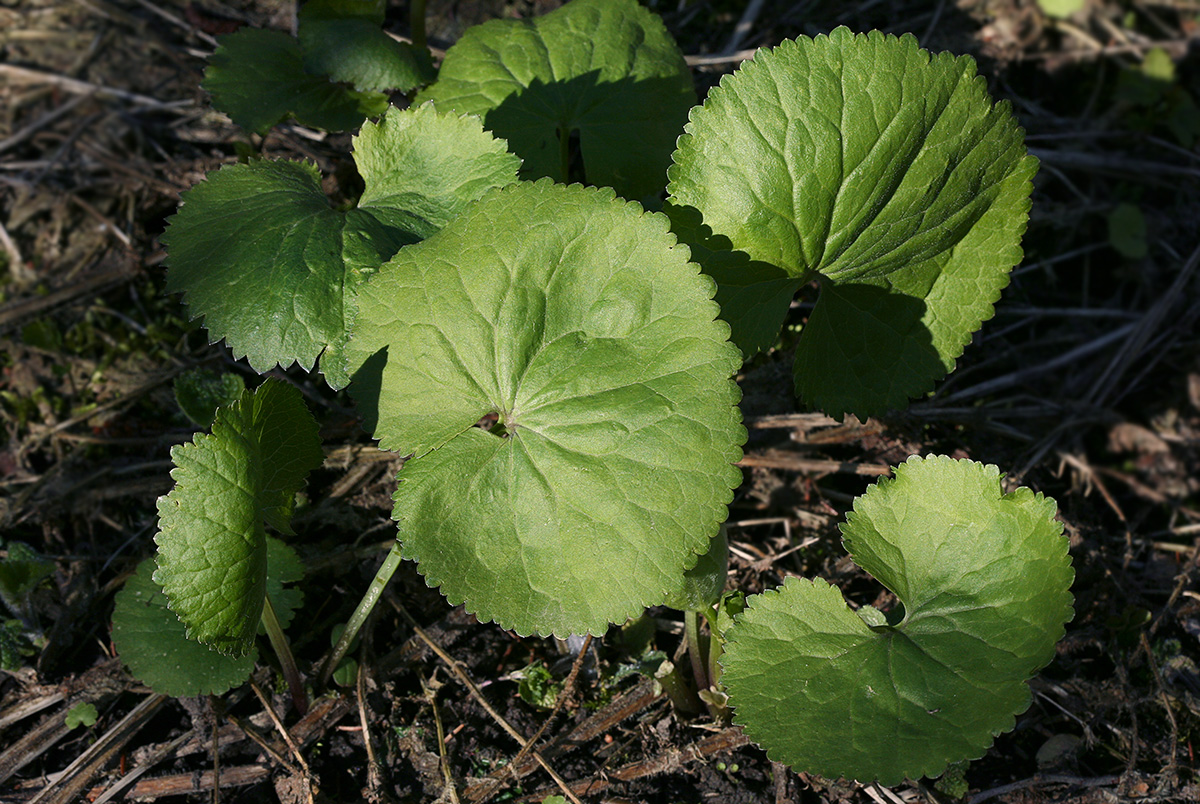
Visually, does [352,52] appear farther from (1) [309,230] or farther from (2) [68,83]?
(2) [68,83]

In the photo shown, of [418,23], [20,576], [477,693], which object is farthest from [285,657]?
[418,23]

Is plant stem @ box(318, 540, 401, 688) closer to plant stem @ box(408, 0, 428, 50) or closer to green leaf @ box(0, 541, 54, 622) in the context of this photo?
green leaf @ box(0, 541, 54, 622)

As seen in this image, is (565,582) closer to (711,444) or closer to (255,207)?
(711,444)

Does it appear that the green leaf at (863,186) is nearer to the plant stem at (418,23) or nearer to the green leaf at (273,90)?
the green leaf at (273,90)

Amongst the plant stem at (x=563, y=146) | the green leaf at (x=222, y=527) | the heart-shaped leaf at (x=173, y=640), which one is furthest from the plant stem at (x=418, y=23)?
the heart-shaped leaf at (x=173, y=640)

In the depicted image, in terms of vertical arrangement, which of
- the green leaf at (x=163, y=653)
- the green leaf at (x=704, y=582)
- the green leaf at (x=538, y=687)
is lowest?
the green leaf at (x=163, y=653)
